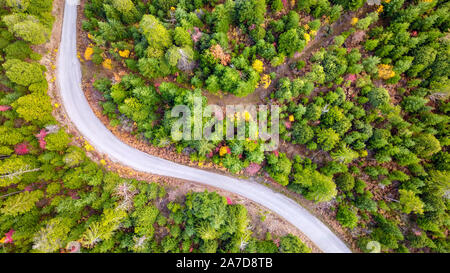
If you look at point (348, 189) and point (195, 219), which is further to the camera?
point (348, 189)

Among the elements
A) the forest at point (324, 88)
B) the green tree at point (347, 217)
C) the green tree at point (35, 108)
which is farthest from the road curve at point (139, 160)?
the green tree at point (35, 108)

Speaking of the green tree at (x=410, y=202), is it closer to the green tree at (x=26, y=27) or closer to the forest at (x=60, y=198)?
the forest at (x=60, y=198)

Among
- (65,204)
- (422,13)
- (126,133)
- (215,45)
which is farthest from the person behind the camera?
(126,133)

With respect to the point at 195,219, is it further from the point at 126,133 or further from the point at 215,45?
the point at 215,45

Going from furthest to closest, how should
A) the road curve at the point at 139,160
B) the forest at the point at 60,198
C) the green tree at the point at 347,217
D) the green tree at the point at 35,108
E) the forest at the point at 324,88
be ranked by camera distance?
the road curve at the point at 139,160
the green tree at the point at 347,217
the forest at the point at 324,88
the green tree at the point at 35,108
the forest at the point at 60,198

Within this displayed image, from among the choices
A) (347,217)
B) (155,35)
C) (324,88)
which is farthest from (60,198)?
(324,88)

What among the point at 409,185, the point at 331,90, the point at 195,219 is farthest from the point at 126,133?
the point at 409,185

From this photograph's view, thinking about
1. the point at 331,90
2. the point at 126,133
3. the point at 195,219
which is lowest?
the point at 195,219
